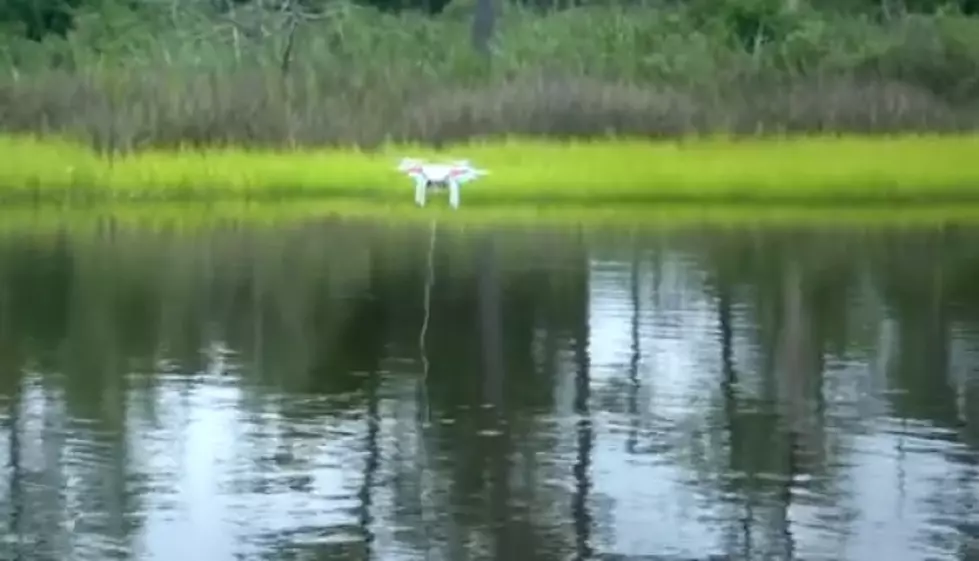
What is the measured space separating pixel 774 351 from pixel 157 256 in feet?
22.8

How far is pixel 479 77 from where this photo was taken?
1061 inches

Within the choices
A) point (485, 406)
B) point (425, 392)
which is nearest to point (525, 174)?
point (425, 392)

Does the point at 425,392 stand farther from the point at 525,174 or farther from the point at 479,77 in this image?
the point at 479,77

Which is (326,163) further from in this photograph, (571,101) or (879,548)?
(879,548)

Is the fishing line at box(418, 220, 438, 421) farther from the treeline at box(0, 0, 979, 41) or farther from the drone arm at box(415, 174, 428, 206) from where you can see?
the treeline at box(0, 0, 979, 41)

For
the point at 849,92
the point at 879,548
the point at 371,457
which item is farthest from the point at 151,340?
the point at 849,92

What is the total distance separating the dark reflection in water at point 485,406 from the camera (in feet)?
23.4

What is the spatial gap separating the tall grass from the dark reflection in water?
7.93m

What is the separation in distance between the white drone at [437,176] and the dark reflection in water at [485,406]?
175 inches

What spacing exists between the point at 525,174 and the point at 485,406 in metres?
13.4

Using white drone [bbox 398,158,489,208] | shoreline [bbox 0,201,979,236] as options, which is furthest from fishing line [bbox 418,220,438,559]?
white drone [bbox 398,158,489,208]

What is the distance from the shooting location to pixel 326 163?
23125 mm

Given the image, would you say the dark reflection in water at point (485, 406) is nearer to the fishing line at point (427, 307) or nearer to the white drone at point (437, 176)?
the fishing line at point (427, 307)

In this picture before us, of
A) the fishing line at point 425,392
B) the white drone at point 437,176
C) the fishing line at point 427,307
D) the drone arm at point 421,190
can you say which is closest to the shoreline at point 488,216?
the drone arm at point 421,190
